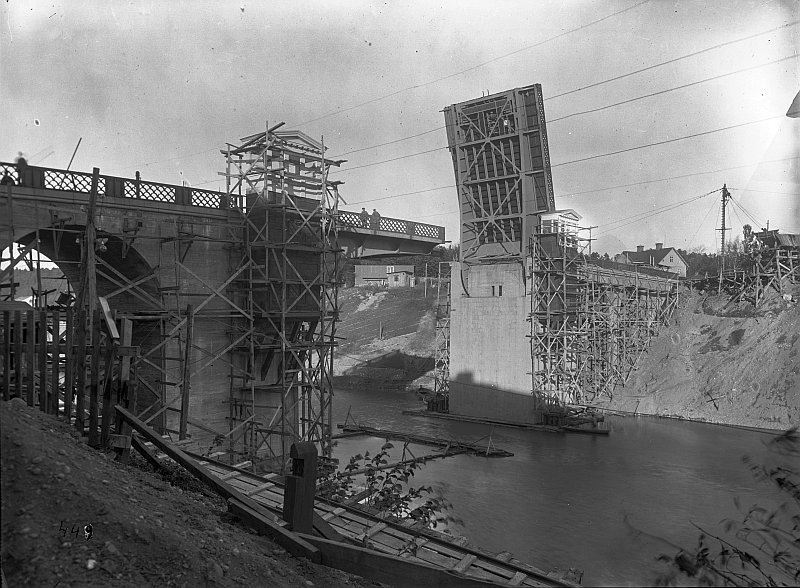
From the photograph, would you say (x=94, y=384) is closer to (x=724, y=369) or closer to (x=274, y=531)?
(x=274, y=531)

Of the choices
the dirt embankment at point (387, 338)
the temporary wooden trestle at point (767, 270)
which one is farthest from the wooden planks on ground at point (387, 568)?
the temporary wooden trestle at point (767, 270)

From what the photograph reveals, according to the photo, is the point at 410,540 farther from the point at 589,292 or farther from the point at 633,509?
the point at 589,292

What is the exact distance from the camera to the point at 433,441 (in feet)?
71.7

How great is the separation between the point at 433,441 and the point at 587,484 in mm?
6147

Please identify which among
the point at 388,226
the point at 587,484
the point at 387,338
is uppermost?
the point at 388,226

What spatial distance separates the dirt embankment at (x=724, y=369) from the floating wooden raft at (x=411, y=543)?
887 inches

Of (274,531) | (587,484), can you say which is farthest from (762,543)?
(587,484)

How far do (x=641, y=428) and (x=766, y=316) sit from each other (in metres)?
9.76

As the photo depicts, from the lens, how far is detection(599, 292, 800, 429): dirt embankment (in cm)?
2514

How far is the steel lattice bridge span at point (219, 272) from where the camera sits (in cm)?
1195

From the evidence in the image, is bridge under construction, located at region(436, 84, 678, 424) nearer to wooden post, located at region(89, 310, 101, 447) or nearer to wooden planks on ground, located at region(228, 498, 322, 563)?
wooden post, located at region(89, 310, 101, 447)

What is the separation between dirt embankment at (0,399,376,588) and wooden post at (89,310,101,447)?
1.17 metres

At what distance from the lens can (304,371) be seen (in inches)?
601

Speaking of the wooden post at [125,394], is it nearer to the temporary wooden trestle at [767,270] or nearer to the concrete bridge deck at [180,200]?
the concrete bridge deck at [180,200]
